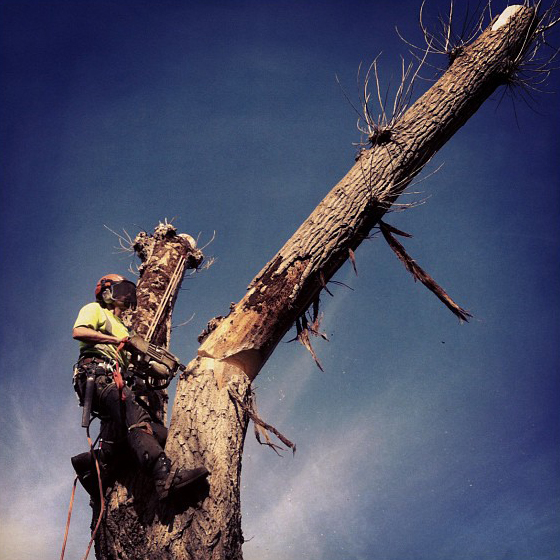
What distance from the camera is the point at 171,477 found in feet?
8.68

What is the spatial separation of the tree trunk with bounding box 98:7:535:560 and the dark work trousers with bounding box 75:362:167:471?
0.16 metres

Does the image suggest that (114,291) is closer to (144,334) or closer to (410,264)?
(144,334)

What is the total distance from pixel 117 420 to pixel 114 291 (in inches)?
41.2

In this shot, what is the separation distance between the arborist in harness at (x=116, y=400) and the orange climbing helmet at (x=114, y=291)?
160mm

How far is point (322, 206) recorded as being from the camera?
3.60 m

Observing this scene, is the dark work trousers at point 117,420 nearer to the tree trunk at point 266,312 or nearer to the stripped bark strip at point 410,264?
the tree trunk at point 266,312

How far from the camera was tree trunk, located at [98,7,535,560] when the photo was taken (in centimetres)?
265

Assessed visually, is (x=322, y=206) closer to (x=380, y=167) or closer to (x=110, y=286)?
(x=380, y=167)

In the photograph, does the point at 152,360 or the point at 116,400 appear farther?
the point at 152,360

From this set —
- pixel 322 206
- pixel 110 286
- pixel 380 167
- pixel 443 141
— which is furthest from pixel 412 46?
pixel 110 286

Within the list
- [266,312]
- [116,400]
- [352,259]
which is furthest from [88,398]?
[352,259]

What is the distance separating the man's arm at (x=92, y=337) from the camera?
3172 mm

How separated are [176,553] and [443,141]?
321 centimetres

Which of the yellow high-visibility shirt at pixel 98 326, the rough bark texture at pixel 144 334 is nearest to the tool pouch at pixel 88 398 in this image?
the yellow high-visibility shirt at pixel 98 326
